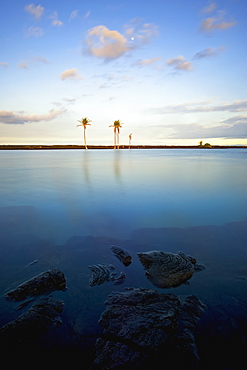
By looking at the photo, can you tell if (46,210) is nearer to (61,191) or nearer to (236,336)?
(61,191)

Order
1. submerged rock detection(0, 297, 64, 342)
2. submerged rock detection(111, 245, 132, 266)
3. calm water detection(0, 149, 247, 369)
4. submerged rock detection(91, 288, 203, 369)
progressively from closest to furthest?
submerged rock detection(91, 288, 203, 369) → submerged rock detection(0, 297, 64, 342) → calm water detection(0, 149, 247, 369) → submerged rock detection(111, 245, 132, 266)

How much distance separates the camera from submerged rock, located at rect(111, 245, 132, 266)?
4.83 meters

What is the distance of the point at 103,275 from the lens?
4.34 metres

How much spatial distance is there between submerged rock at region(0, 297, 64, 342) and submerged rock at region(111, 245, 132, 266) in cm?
175

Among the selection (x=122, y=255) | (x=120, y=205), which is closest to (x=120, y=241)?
(x=122, y=255)

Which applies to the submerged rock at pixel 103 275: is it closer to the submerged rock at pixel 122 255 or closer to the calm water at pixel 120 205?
the submerged rock at pixel 122 255

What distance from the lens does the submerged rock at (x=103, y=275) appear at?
416 cm

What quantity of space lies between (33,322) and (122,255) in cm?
245

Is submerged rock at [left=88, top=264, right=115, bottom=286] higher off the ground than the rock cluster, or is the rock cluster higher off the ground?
the rock cluster

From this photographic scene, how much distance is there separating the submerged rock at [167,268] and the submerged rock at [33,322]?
199 cm

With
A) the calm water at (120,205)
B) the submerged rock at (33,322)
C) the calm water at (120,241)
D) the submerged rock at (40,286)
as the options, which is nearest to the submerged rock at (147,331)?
the calm water at (120,241)

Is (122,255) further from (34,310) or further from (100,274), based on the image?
(34,310)

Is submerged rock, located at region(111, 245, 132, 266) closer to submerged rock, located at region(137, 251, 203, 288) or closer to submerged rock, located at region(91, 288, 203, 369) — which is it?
submerged rock, located at region(137, 251, 203, 288)

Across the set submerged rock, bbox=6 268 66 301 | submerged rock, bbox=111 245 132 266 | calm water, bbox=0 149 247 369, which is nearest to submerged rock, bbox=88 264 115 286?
calm water, bbox=0 149 247 369
